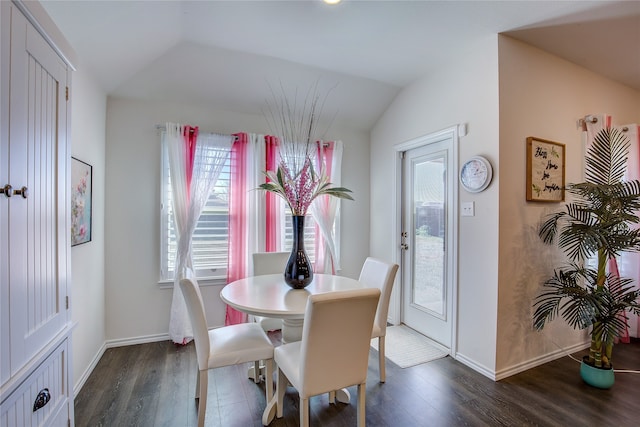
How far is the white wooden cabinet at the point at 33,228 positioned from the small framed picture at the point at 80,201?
37.6 inches

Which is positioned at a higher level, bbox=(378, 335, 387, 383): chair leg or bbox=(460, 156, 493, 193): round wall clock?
bbox=(460, 156, 493, 193): round wall clock

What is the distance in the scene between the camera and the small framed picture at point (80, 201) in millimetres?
2062

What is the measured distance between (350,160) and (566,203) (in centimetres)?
229

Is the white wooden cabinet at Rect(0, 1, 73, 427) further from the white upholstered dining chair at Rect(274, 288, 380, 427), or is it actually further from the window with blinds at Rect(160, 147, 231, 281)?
the window with blinds at Rect(160, 147, 231, 281)

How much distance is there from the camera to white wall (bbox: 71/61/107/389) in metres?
2.12

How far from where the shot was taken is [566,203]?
2.69 meters

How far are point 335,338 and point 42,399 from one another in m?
1.19

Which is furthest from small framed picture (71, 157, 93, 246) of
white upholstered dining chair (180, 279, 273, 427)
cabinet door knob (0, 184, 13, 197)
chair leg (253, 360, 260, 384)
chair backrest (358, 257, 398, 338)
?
chair backrest (358, 257, 398, 338)

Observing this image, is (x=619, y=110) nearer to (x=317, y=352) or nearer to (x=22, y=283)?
(x=317, y=352)

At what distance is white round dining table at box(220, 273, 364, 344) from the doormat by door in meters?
0.92

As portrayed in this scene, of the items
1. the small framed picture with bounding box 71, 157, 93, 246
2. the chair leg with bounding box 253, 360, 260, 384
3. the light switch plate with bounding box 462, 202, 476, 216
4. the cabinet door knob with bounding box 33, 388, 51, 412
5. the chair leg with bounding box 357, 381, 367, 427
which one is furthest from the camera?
the light switch plate with bounding box 462, 202, 476, 216

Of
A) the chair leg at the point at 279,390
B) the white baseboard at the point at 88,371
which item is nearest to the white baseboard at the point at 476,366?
the chair leg at the point at 279,390

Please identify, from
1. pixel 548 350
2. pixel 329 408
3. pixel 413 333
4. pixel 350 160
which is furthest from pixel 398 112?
pixel 329 408

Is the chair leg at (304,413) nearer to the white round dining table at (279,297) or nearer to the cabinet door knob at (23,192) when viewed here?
the white round dining table at (279,297)
